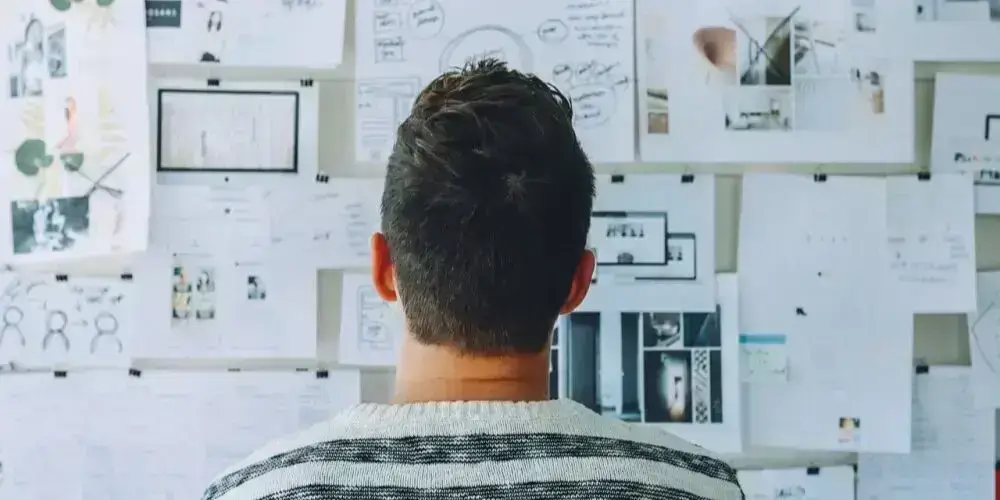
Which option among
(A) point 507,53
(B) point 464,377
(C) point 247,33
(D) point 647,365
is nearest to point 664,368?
(D) point 647,365

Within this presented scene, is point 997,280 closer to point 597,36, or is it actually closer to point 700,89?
point 700,89

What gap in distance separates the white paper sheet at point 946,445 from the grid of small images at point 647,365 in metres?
0.29

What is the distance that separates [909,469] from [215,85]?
115 cm

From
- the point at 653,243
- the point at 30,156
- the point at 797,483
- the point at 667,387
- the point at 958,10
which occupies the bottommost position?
the point at 797,483

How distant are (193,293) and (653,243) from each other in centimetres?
66

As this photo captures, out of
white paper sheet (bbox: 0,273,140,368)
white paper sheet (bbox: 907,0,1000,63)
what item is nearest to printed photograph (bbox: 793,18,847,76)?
white paper sheet (bbox: 907,0,1000,63)

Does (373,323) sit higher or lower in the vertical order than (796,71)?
lower

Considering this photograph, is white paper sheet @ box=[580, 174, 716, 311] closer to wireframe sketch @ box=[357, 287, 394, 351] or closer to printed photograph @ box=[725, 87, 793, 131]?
printed photograph @ box=[725, 87, 793, 131]

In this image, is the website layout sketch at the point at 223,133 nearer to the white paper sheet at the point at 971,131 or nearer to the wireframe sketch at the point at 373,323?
the wireframe sketch at the point at 373,323

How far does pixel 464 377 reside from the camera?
66cm

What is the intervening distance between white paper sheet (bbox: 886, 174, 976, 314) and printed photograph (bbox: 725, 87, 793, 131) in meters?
0.20

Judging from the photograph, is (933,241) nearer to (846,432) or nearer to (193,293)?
(846,432)

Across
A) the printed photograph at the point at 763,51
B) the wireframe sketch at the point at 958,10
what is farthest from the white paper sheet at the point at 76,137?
the wireframe sketch at the point at 958,10

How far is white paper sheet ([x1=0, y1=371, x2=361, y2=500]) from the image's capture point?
3.90ft
